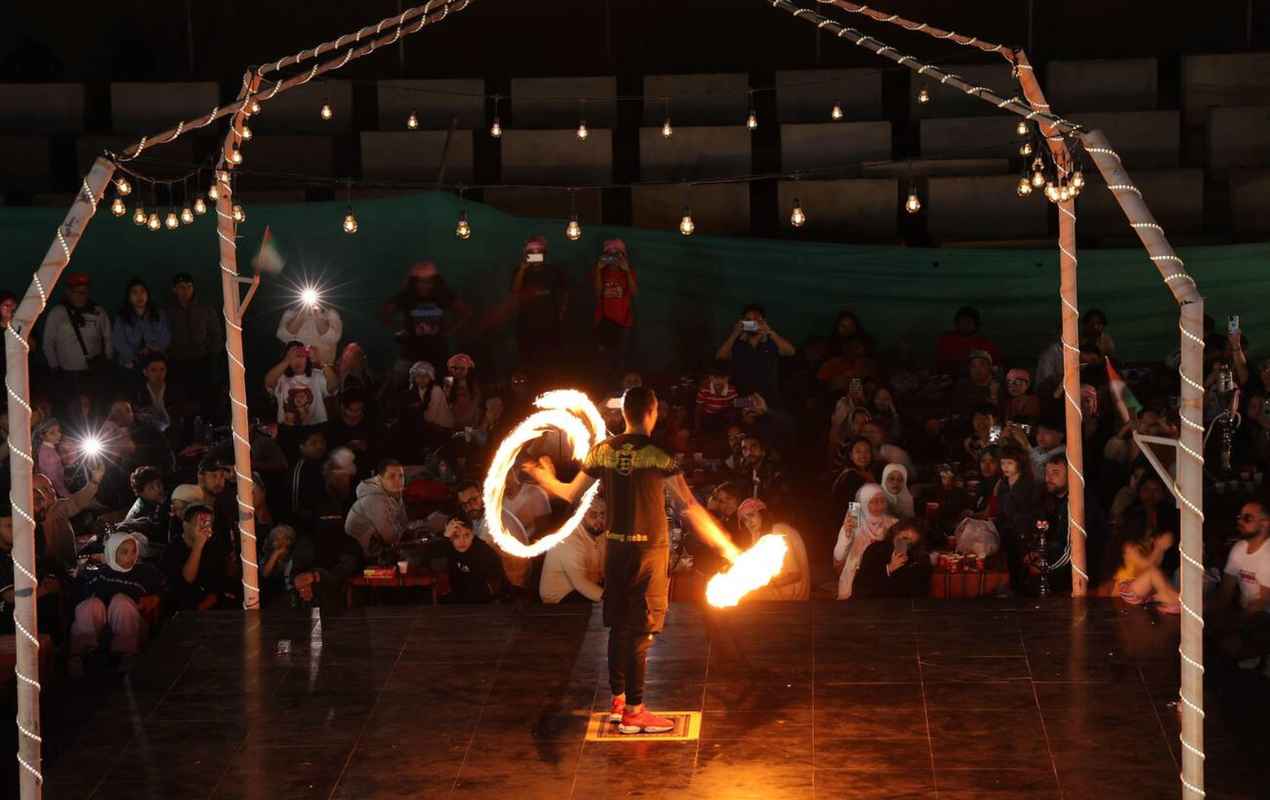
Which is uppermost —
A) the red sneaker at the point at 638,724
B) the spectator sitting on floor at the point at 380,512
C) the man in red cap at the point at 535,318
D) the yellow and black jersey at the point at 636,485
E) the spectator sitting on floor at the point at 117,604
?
the man in red cap at the point at 535,318

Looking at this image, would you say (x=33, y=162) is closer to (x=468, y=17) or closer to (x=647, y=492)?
(x=468, y=17)

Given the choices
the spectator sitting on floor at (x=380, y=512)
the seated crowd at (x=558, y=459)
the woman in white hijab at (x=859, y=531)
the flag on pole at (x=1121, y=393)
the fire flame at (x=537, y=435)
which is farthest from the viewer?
the spectator sitting on floor at (x=380, y=512)

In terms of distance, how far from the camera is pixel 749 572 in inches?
388

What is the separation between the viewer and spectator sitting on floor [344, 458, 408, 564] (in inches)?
523

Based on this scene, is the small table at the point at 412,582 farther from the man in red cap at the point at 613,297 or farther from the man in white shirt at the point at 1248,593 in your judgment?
the man in white shirt at the point at 1248,593

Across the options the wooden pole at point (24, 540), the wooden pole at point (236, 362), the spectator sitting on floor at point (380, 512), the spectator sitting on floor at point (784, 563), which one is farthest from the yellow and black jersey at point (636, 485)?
the spectator sitting on floor at point (380, 512)

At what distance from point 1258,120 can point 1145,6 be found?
299 centimetres

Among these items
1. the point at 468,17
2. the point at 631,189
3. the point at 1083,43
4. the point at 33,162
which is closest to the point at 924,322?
the point at 631,189

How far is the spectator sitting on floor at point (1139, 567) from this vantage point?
11.6m

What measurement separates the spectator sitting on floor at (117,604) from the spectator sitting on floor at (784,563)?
155 inches

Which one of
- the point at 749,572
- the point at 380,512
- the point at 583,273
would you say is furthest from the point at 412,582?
the point at 583,273

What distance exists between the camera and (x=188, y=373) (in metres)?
16.4

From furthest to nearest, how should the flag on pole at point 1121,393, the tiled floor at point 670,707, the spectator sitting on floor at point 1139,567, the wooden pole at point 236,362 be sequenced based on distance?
the wooden pole at point 236,362, the spectator sitting on floor at point 1139,567, the tiled floor at point 670,707, the flag on pole at point 1121,393

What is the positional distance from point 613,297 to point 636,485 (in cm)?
707
